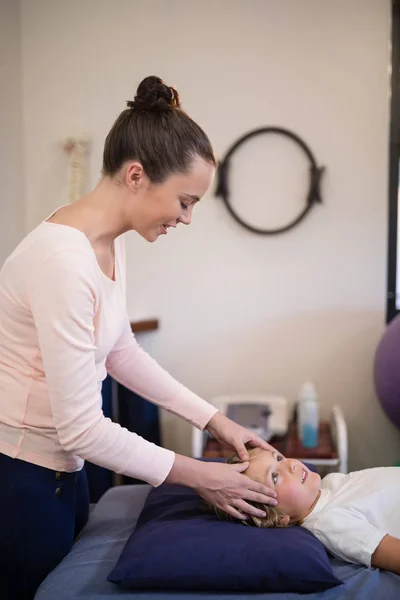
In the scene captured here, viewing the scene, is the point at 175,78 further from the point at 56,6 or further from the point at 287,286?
the point at 287,286

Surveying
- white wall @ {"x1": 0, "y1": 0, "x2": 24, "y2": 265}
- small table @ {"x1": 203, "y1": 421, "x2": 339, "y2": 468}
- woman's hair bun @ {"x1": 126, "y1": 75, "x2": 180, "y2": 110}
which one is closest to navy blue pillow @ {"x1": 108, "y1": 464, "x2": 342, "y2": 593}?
woman's hair bun @ {"x1": 126, "y1": 75, "x2": 180, "y2": 110}

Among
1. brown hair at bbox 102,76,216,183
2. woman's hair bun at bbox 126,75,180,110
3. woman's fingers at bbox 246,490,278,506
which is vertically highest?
woman's hair bun at bbox 126,75,180,110

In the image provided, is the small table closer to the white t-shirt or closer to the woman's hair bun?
the white t-shirt

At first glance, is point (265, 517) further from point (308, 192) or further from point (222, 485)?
point (308, 192)

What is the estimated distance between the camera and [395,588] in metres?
1.21

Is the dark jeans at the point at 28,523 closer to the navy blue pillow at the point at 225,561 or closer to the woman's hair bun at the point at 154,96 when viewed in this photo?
the navy blue pillow at the point at 225,561

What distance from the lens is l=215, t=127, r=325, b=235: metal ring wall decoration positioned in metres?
2.71

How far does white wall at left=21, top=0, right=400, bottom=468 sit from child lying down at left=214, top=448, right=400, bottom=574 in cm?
124

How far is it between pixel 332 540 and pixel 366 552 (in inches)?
3.0

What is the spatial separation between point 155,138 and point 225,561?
813 mm

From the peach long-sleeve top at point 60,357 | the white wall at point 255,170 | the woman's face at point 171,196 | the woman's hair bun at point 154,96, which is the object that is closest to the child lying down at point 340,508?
the peach long-sleeve top at point 60,357

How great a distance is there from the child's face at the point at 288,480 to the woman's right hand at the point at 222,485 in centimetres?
11

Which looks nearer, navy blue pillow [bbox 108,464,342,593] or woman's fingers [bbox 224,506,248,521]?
navy blue pillow [bbox 108,464,342,593]

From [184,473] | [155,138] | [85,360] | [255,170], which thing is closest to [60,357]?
[85,360]
